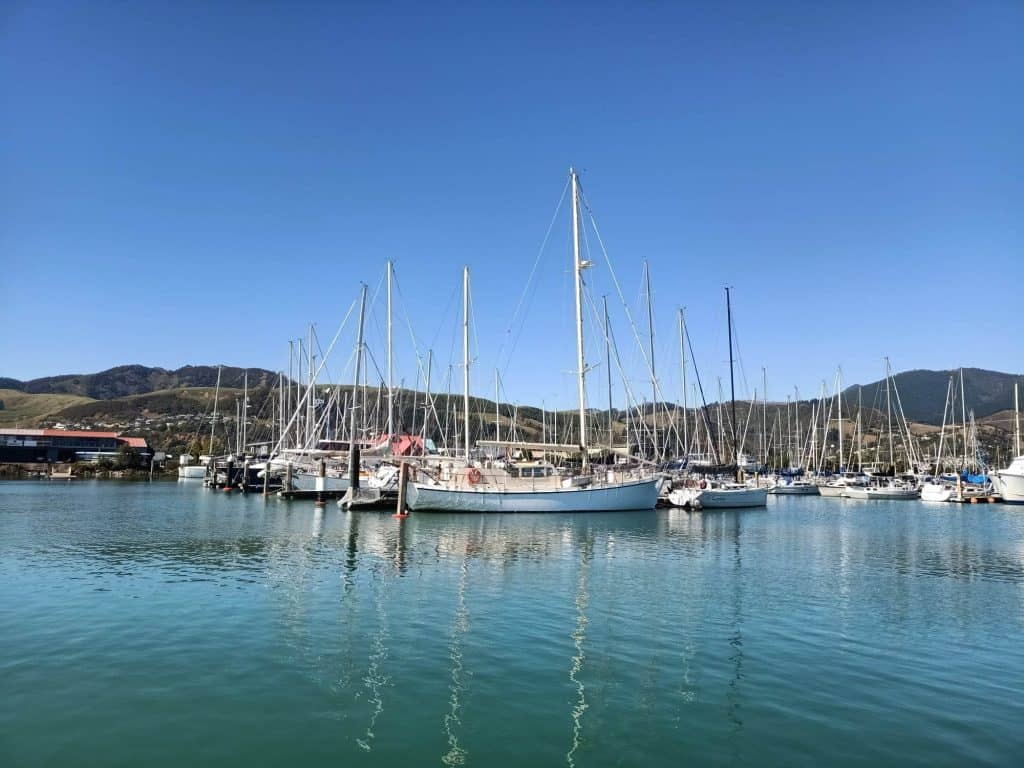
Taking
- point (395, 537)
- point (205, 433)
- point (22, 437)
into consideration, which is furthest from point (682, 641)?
point (205, 433)

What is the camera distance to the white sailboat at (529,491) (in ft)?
162

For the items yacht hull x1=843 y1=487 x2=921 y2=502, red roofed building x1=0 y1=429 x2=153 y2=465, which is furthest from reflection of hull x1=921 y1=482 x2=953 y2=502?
red roofed building x1=0 y1=429 x2=153 y2=465

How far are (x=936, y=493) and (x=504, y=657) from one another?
7880 cm

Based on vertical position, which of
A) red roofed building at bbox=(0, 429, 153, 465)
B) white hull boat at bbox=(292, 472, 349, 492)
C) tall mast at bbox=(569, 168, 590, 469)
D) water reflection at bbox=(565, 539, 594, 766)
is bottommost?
water reflection at bbox=(565, 539, 594, 766)

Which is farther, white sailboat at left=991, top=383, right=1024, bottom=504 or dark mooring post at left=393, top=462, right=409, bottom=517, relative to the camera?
white sailboat at left=991, top=383, right=1024, bottom=504

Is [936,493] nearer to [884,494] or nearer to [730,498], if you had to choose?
[884,494]

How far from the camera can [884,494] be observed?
7900 cm

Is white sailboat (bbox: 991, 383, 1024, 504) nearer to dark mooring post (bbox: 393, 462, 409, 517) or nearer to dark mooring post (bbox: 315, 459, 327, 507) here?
dark mooring post (bbox: 393, 462, 409, 517)

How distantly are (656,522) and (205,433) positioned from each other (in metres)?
182

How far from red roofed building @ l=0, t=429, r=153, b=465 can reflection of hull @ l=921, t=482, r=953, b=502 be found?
136m

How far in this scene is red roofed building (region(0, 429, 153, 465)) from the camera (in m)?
135

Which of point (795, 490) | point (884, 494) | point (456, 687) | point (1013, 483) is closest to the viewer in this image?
point (456, 687)

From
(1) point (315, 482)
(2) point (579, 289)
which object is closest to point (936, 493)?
(2) point (579, 289)

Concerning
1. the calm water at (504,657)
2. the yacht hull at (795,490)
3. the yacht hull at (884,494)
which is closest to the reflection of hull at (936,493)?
the yacht hull at (884,494)
